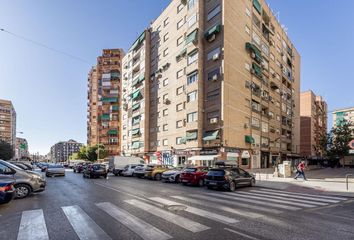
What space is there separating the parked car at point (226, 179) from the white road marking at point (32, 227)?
30.8 ft

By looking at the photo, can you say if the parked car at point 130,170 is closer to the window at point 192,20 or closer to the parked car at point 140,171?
the parked car at point 140,171

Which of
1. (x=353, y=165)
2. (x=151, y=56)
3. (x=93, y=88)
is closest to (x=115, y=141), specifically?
(x=93, y=88)

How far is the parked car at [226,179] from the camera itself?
14.4 metres

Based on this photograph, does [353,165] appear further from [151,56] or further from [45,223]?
[45,223]

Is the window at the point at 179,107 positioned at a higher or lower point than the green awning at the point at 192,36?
lower

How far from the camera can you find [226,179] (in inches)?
564

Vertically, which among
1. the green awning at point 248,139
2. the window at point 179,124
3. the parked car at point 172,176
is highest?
the window at point 179,124

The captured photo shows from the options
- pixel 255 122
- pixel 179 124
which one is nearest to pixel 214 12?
pixel 179 124

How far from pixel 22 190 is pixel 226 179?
9859 mm

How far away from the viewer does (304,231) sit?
20.1 ft

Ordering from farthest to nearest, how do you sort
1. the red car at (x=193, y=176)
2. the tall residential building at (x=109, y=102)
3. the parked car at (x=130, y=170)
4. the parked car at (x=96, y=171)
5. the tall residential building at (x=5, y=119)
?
the tall residential building at (x=5, y=119) < the tall residential building at (x=109, y=102) < the parked car at (x=130, y=170) < the parked car at (x=96, y=171) < the red car at (x=193, y=176)

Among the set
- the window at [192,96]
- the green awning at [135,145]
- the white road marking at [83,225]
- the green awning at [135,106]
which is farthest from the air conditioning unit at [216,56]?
the white road marking at [83,225]

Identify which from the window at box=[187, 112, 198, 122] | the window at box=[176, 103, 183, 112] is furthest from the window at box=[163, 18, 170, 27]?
the window at box=[187, 112, 198, 122]

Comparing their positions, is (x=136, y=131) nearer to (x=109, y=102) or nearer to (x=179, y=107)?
(x=179, y=107)
